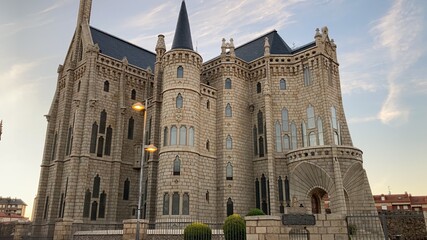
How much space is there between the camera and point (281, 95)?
32.4 m

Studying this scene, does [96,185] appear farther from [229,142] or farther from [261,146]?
[261,146]

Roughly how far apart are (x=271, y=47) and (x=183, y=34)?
9.67 m

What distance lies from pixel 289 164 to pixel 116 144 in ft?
52.7

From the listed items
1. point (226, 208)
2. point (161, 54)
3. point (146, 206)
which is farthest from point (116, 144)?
point (226, 208)

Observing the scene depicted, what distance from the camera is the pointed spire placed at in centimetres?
3094

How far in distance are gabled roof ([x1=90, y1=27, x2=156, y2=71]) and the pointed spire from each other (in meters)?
8.82

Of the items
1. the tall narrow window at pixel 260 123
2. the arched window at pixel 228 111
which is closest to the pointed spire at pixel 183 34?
the arched window at pixel 228 111

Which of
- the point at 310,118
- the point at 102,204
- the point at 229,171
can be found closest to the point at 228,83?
the point at 310,118

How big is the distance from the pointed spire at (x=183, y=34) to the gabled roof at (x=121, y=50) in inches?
347

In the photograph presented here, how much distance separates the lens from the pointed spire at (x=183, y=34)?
3094 centimetres

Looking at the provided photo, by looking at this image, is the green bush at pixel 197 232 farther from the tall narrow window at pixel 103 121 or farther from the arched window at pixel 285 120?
the tall narrow window at pixel 103 121

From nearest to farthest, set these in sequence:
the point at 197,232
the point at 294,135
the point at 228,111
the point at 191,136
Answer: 1. the point at 197,232
2. the point at 191,136
3. the point at 294,135
4. the point at 228,111

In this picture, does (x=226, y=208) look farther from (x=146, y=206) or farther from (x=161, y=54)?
(x=161, y=54)

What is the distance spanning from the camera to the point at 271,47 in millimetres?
35656
